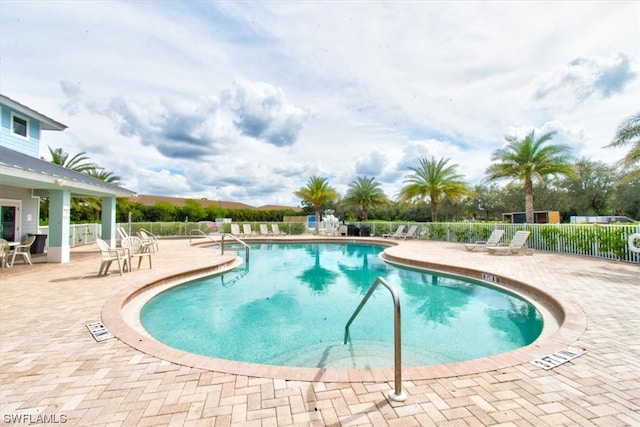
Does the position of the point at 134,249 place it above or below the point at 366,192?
below

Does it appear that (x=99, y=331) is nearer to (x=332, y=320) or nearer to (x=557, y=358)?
A: (x=332, y=320)

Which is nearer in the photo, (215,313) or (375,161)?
(215,313)

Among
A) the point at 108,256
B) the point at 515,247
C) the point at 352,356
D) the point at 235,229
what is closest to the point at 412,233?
the point at 515,247

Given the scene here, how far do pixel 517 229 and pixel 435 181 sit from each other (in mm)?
8364

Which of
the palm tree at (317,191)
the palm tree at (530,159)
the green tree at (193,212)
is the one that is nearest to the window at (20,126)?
the palm tree at (317,191)

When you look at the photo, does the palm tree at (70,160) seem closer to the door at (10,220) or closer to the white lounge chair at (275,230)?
the door at (10,220)

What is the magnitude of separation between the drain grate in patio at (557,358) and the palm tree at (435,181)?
63.9ft

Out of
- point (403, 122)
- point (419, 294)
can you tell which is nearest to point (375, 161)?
point (403, 122)

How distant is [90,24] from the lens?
838cm

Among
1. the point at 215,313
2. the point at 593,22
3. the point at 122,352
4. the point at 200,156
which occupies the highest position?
the point at 593,22

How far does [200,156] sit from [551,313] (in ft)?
69.9

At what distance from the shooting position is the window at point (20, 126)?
10867 mm

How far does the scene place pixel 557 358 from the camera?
3.17m

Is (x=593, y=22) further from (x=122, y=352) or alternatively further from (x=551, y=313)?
(x=122, y=352)
